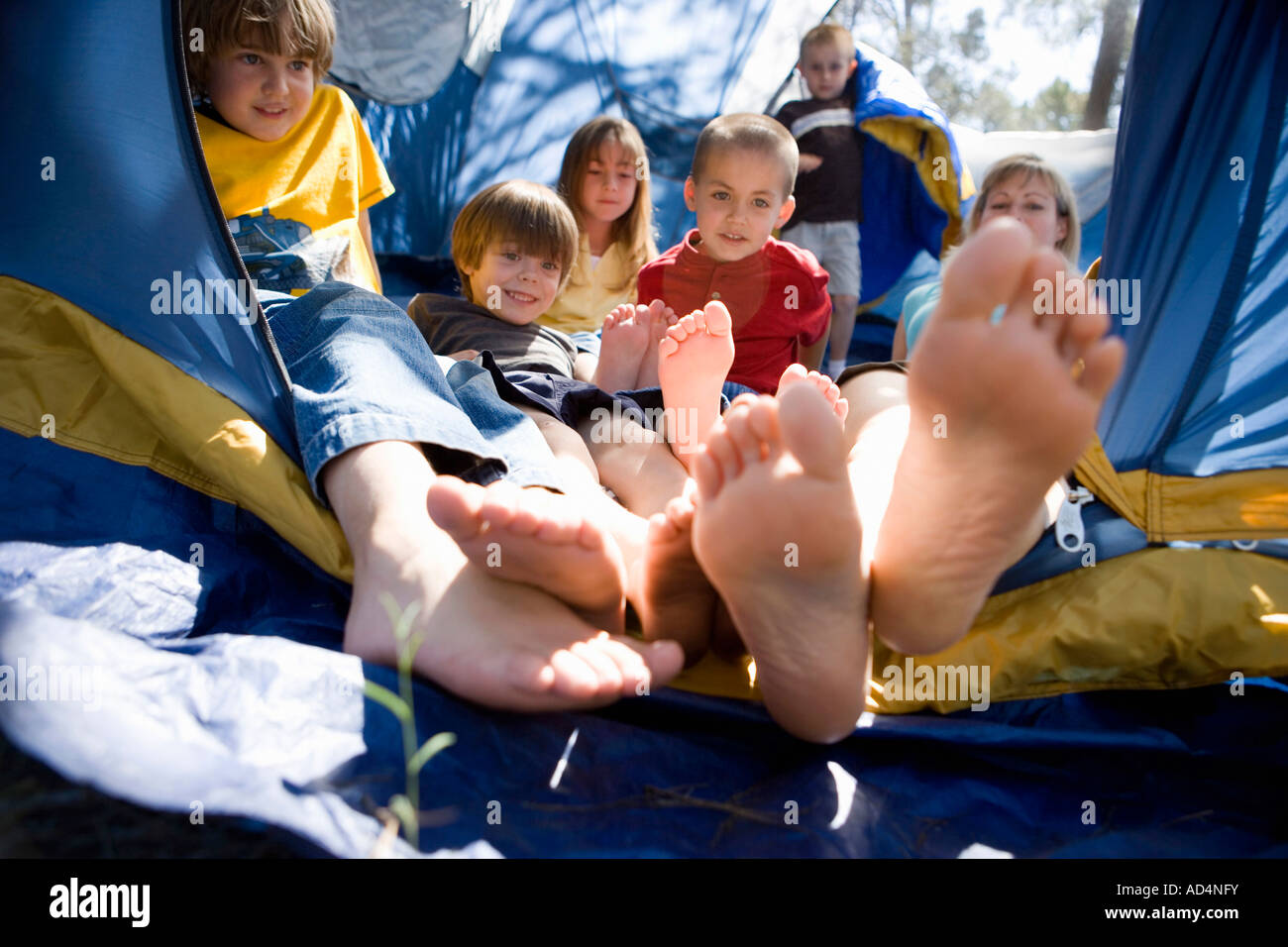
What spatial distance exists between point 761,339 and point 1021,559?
84cm

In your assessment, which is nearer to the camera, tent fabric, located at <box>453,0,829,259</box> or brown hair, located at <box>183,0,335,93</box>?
brown hair, located at <box>183,0,335,93</box>

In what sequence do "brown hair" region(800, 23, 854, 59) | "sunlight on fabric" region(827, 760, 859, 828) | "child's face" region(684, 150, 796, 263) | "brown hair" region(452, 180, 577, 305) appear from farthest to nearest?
"brown hair" region(800, 23, 854, 59) < "child's face" region(684, 150, 796, 263) < "brown hair" region(452, 180, 577, 305) < "sunlight on fabric" region(827, 760, 859, 828)

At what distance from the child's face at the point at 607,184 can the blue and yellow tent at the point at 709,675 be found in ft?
4.27

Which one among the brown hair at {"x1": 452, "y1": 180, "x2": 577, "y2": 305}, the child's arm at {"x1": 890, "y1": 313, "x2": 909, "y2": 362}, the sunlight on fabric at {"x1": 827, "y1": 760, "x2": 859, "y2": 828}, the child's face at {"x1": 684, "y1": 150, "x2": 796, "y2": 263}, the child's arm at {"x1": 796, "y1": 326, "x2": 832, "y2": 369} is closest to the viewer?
the sunlight on fabric at {"x1": 827, "y1": 760, "x2": 859, "y2": 828}

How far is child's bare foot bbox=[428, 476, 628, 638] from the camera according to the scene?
2.49 ft

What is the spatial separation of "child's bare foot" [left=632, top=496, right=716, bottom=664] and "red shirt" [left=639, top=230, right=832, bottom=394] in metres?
0.86

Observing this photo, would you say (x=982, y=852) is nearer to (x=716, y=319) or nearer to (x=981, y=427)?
(x=981, y=427)

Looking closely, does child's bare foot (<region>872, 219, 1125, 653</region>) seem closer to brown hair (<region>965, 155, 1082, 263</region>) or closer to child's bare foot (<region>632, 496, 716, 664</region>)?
child's bare foot (<region>632, 496, 716, 664</region>)

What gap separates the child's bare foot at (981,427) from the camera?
71 cm

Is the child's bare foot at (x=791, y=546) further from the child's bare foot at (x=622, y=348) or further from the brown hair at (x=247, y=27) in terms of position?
the brown hair at (x=247, y=27)

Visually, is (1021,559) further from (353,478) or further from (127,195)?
(127,195)

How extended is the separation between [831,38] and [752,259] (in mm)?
1153

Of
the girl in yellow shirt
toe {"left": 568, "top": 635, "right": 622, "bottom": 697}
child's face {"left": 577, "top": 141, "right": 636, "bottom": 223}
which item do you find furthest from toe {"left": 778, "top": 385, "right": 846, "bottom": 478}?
child's face {"left": 577, "top": 141, "right": 636, "bottom": 223}
